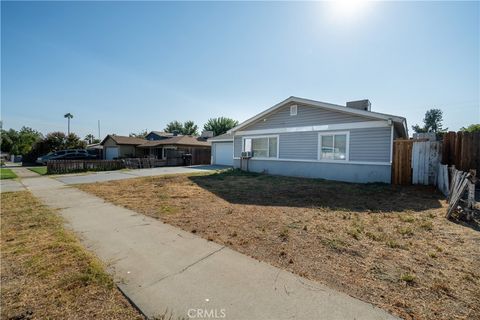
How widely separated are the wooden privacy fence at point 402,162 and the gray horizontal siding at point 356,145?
281mm

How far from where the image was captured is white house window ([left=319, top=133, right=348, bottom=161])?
10.7 meters

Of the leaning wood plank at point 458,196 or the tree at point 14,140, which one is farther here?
the tree at point 14,140

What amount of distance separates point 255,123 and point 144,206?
9.64m

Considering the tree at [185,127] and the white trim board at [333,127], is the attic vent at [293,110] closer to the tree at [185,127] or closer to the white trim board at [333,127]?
the white trim board at [333,127]

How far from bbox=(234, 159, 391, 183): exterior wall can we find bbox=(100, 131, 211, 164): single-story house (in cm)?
1116

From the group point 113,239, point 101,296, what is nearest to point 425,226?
point 101,296

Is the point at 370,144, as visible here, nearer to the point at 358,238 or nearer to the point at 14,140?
the point at 358,238

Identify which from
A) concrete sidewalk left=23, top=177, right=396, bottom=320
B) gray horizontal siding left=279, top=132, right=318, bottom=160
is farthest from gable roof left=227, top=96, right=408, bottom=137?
concrete sidewalk left=23, top=177, right=396, bottom=320

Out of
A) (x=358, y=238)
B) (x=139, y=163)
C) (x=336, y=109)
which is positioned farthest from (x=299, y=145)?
(x=139, y=163)

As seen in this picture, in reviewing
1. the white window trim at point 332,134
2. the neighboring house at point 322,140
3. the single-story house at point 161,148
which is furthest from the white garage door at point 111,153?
the white window trim at point 332,134

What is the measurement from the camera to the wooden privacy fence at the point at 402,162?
8984 millimetres

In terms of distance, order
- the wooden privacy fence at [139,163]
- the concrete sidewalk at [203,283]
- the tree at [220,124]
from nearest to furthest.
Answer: the concrete sidewalk at [203,283]
the wooden privacy fence at [139,163]
the tree at [220,124]

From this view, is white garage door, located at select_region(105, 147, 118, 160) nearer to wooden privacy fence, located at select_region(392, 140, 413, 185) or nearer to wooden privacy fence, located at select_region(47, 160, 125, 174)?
wooden privacy fence, located at select_region(47, 160, 125, 174)

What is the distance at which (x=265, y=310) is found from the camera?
2168mm
